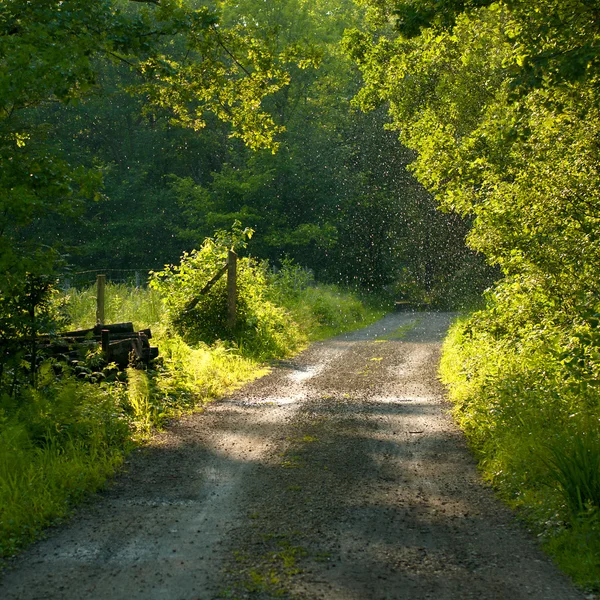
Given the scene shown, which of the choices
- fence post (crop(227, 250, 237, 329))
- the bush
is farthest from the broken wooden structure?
fence post (crop(227, 250, 237, 329))

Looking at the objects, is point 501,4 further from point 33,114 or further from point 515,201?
point 33,114

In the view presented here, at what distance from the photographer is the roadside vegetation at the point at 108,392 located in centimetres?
682

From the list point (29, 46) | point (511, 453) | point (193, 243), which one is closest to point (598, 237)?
point (511, 453)

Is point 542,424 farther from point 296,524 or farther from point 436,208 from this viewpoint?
point 436,208

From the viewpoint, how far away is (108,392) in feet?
32.1

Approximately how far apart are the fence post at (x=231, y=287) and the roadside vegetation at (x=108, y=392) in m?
0.28

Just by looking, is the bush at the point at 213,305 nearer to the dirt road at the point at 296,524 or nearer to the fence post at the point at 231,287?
the fence post at the point at 231,287

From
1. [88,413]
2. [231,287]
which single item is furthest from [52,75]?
[231,287]

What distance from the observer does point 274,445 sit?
9.03 m

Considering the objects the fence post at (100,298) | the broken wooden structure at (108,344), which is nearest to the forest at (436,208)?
the broken wooden structure at (108,344)

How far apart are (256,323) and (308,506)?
1088 cm

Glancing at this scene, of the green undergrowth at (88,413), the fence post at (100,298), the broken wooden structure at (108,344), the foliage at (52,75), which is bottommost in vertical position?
the green undergrowth at (88,413)

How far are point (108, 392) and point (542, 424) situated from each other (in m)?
5.46

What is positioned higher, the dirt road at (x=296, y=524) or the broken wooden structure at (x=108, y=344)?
the broken wooden structure at (x=108, y=344)
